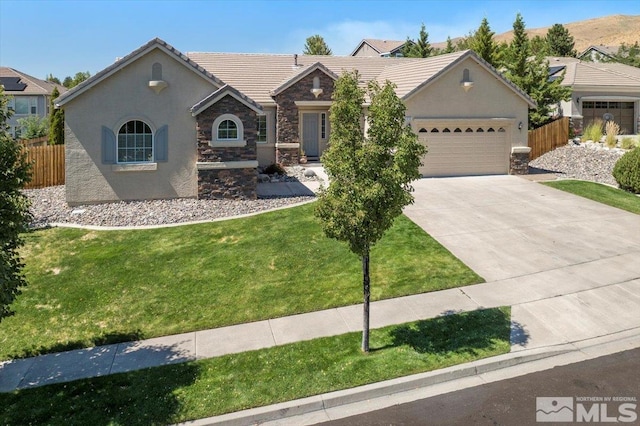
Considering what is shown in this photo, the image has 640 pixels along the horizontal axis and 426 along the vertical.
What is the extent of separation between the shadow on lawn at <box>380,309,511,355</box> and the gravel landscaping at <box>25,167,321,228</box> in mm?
8742

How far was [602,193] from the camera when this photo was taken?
1814 centimetres

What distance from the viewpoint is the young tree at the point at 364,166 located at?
7543mm

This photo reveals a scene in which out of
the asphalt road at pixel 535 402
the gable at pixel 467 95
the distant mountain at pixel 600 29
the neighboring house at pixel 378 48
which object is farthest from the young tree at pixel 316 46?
the distant mountain at pixel 600 29

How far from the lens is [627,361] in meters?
7.68

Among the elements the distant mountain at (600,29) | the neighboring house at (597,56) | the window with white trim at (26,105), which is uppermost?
the distant mountain at (600,29)

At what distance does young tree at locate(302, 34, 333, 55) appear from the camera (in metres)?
62.2

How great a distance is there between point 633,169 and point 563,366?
14335mm

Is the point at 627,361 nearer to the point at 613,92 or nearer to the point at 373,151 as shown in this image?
the point at 373,151

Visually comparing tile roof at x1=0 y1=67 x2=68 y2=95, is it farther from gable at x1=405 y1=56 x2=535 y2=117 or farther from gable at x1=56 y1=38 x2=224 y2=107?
gable at x1=405 y1=56 x2=535 y2=117

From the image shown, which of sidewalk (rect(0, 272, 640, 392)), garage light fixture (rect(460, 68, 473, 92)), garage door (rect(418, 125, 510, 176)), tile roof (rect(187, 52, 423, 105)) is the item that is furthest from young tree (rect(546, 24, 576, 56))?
sidewalk (rect(0, 272, 640, 392))

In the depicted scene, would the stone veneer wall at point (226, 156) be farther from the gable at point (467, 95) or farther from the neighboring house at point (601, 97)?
the neighboring house at point (601, 97)

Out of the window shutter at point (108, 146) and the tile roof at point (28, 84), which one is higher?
the tile roof at point (28, 84)

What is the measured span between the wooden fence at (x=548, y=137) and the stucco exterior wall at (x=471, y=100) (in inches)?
175

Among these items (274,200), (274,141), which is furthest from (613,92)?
(274,200)
